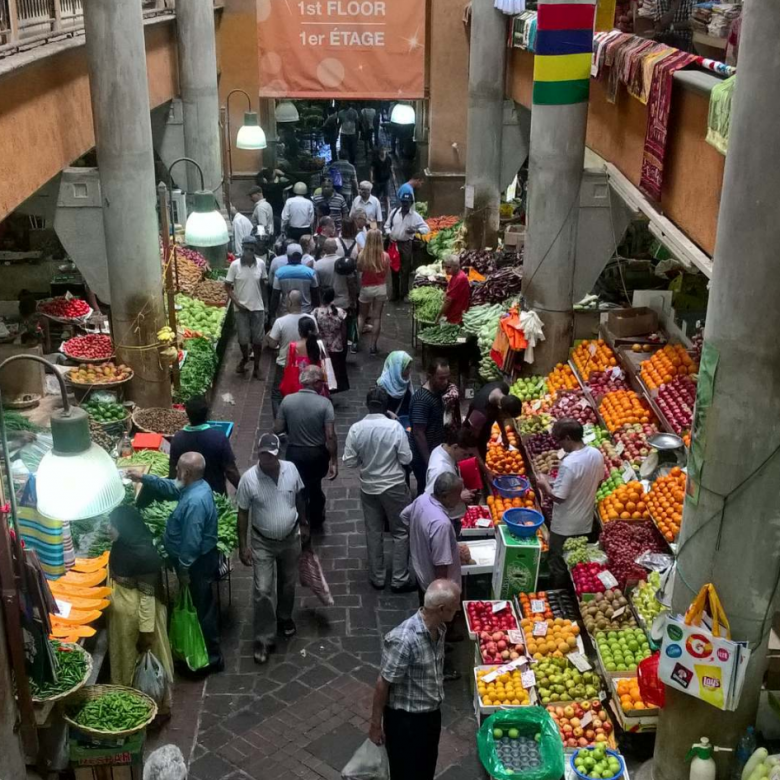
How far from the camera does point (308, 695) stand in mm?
7457

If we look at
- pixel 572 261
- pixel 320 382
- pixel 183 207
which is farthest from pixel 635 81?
pixel 183 207

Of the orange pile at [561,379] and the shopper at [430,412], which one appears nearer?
the shopper at [430,412]

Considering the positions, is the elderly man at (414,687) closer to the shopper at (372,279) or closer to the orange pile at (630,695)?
the orange pile at (630,695)

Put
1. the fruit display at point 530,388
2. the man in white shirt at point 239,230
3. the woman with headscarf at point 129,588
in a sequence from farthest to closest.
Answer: the man in white shirt at point 239,230 → the fruit display at point 530,388 → the woman with headscarf at point 129,588

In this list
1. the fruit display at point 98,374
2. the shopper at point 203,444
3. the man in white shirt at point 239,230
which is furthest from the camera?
the man in white shirt at point 239,230

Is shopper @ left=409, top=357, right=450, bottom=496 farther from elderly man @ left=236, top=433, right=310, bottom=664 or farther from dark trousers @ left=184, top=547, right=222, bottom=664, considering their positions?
dark trousers @ left=184, top=547, right=222, bottom=664

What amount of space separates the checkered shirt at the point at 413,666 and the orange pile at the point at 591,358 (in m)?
5.76

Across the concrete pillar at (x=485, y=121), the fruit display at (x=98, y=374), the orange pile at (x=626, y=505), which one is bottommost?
the orange pile at (x=626, y=505)

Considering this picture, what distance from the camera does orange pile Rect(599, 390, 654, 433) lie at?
9.49 meters

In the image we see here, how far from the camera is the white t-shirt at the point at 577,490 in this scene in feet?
26.2

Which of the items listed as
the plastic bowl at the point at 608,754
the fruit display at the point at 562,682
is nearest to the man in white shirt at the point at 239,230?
the fruit display at the point at 562,682

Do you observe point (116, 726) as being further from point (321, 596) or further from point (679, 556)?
point (679, 556)

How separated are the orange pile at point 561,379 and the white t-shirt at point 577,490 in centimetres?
283

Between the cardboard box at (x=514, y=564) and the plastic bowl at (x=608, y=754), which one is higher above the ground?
the cardboard box at (x=514, y=564)
